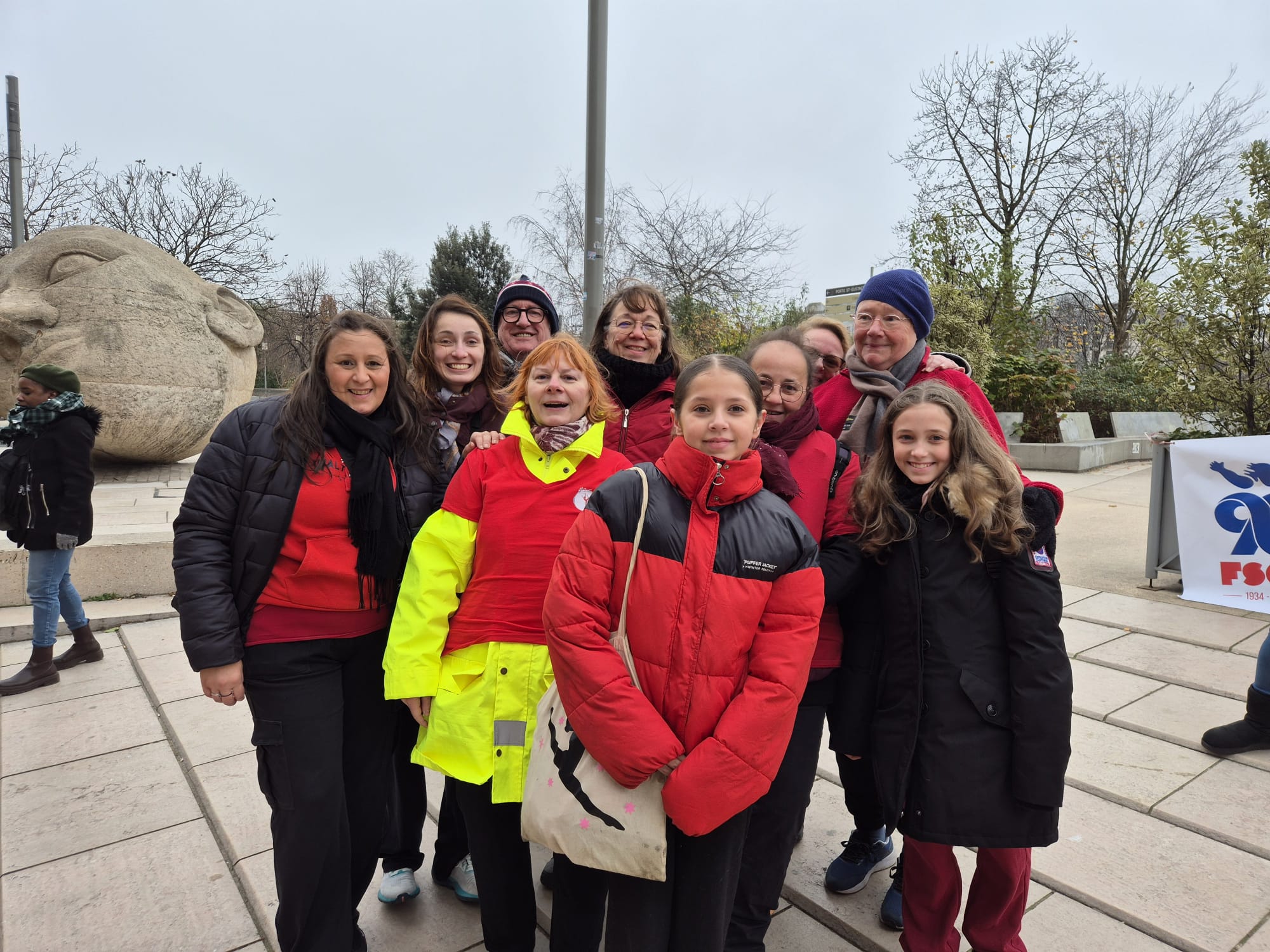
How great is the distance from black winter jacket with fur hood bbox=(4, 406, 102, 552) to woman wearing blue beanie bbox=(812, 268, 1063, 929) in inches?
171

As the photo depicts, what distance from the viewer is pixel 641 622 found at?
1772mm

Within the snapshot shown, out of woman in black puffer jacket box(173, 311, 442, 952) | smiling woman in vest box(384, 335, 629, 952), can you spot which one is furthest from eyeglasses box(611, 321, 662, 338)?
woman in black puffer jacket box(173, 311, 442, 952)

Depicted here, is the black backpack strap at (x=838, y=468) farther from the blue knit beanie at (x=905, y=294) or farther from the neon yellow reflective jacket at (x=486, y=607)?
the neon yellow reflective jacket at (x=486, y=607)

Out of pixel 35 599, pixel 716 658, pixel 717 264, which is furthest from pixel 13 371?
pixel 717 264

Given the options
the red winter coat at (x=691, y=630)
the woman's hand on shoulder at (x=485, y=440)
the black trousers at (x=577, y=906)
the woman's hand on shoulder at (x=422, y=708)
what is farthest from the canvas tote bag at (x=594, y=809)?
the woman's hand on shoulder at (x=485, y=440)

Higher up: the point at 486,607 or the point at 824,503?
the point at 824,503

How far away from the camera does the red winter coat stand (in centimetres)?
167

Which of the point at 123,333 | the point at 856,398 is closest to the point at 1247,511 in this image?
the point at 856,398

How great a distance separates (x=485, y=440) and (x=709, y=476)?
0.75m

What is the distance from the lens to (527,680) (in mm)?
2031

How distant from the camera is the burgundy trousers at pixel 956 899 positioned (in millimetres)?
2137

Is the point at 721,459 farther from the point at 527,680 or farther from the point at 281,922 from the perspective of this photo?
the point at 281,922

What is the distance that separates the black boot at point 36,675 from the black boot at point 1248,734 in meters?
6.19

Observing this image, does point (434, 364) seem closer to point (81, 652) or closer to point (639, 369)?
point (639, 369)
